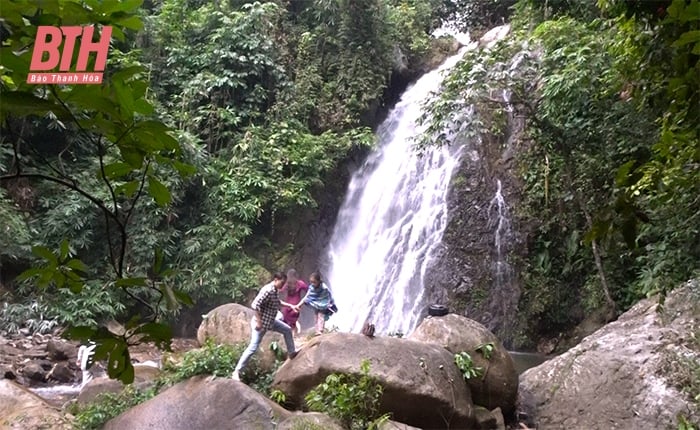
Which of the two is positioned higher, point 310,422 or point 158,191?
point 158,191

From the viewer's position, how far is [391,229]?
13023mm

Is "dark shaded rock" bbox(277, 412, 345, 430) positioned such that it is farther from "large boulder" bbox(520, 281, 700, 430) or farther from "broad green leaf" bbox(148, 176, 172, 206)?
"broad green leaf" bbox(148, 176, 172, 206)

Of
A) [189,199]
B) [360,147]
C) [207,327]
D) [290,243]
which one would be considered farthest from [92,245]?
[360,147]

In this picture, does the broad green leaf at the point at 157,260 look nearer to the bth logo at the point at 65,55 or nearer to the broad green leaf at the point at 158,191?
the broad green leaf at the point at 158,191

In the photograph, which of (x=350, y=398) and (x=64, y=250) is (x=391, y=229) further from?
(x=64, y=250)

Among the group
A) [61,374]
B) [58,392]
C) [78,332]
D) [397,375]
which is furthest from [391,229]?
[78,332]

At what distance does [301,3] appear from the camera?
1645 centimetres

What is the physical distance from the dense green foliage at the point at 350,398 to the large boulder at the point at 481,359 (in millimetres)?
1398

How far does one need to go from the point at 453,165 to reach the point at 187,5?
28.2ft

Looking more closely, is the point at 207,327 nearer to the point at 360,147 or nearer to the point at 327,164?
the point at 327,164

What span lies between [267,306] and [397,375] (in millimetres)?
1456

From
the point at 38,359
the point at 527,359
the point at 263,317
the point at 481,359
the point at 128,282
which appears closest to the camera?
the point at 128,282

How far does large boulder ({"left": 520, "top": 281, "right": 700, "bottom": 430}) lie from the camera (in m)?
5.25

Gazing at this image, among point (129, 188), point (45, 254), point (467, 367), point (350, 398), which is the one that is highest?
point (129, 188)
